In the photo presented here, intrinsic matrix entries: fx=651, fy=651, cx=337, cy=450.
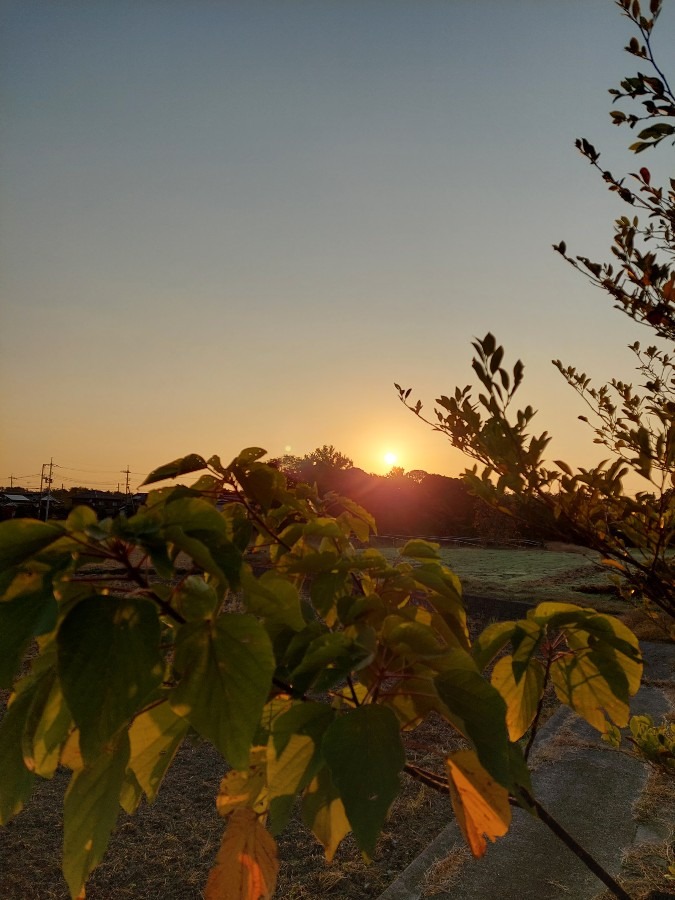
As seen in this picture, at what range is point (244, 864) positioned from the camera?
898 millimetres

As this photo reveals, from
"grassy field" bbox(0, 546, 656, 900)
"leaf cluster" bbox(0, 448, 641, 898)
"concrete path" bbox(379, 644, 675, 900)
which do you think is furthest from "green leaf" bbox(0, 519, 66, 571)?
"concrete path" bbox(379, 644, 675, 900)

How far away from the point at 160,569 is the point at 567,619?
623 millimetres

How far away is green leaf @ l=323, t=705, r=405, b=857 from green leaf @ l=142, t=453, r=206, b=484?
1.24ft

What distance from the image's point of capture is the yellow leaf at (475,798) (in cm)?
86

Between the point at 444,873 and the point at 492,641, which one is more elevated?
the point at 492,641

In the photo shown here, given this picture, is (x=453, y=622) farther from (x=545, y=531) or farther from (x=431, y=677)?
(x=545, y=531)

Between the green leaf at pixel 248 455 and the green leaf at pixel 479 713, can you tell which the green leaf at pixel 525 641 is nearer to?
the green leaf at pixel 479 713

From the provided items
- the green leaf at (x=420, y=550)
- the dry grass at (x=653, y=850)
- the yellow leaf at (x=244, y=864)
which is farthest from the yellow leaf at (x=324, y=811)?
the dry grass at (x=653, y=850)

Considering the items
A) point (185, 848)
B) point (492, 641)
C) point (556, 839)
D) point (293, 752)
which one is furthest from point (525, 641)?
point (185, 848)

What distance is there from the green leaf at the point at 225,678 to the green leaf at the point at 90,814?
193 mm

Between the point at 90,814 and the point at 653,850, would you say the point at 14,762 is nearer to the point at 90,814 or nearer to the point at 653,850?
the point at 90,814

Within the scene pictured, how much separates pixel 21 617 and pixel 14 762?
9.7 inches

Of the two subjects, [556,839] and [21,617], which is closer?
[21,617]

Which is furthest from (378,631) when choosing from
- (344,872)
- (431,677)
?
(344,872)
